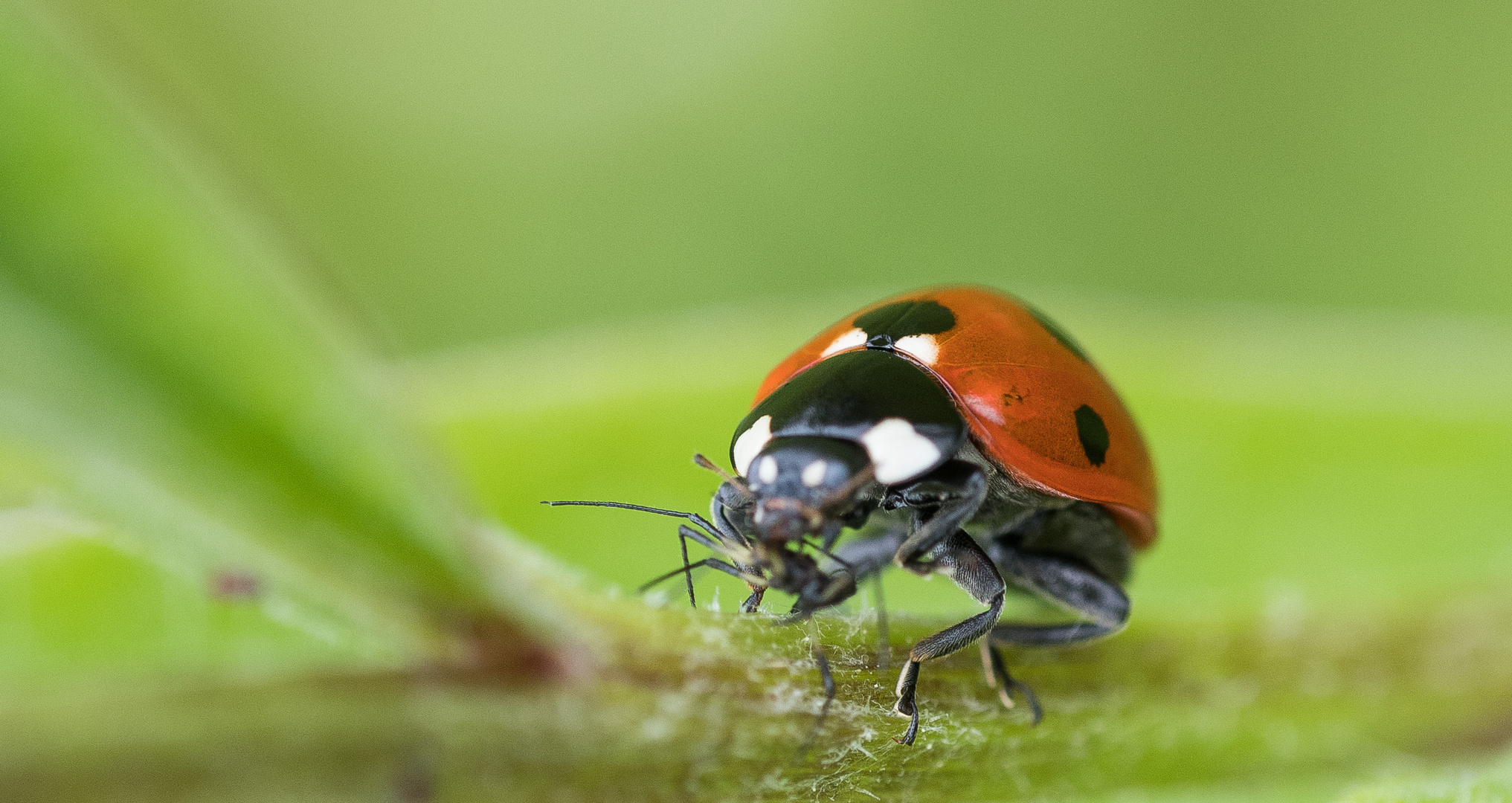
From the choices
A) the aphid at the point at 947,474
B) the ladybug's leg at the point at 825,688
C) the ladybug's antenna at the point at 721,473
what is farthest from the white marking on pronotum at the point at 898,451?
the ladybug's leg at the point at 825,688

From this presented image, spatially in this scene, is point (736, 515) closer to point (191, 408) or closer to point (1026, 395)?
point (1026, 395)

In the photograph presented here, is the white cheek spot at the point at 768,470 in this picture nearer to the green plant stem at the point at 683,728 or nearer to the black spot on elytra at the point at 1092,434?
the green plant stem at the point at 683,728

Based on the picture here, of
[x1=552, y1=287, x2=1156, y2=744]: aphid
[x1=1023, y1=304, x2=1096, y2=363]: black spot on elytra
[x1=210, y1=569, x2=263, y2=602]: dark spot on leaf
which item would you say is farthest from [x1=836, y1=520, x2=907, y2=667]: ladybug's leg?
[x1=210, y1=569, x2=263, y2=602]: dark spot on leaf

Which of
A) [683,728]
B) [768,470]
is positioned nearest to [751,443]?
[768,470]

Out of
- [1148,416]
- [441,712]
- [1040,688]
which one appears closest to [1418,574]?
[1148,416]

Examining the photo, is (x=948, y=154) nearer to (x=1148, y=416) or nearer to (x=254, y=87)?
(x=1148, y=416)

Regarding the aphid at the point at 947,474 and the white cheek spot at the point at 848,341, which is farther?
the white cheek spot at the point at 848,341
